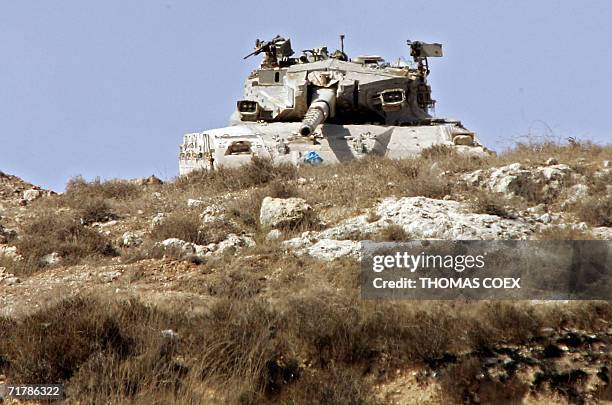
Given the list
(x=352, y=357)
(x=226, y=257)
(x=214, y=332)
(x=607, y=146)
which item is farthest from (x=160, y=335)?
(x=607, y=146)

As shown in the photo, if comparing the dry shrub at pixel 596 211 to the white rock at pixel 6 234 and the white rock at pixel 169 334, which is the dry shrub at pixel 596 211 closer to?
the white rock at pixel 169 334

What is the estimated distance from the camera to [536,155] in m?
12.1

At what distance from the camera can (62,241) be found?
10.0 metres

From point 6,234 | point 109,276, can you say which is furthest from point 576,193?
point 6,234

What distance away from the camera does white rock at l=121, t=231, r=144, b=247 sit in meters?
10.1

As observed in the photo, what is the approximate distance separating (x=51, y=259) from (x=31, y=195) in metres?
5.82

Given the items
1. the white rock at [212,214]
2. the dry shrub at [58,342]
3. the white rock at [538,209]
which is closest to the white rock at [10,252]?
the white rock at [212,214]

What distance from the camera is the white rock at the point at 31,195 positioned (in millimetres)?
14570

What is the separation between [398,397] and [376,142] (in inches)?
380

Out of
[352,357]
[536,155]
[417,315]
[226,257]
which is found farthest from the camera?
[536,155]

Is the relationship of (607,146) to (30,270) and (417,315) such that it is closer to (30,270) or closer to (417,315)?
(417,315)

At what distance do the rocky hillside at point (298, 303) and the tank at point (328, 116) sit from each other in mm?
2572

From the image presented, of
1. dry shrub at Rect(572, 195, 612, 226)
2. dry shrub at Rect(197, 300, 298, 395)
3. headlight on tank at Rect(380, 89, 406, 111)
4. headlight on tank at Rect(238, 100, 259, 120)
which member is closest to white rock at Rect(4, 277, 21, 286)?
dry shrub at Rect(197, 300, 298, 395)

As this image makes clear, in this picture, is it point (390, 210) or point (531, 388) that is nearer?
point (531, 388)
